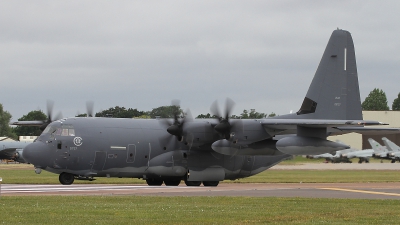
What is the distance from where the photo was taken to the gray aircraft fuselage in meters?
31.4

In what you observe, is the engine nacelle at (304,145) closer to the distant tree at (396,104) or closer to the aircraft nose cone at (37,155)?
the aircraft nose cone at (37,155)

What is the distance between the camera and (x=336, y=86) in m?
36.3

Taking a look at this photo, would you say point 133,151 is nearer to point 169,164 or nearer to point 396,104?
point 169,164

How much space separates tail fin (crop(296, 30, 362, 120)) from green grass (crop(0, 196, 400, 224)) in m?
13.5

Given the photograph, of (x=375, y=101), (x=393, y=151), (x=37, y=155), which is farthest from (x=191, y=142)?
(x=375, y=101)

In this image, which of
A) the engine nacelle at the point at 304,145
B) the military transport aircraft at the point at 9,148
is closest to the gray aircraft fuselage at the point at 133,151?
the engine nacelle at the point at 304,145

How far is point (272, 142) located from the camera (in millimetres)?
33844

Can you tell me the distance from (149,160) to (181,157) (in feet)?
5.88

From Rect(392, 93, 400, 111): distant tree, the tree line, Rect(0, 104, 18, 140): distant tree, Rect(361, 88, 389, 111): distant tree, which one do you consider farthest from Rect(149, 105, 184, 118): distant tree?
Rect(392, 93, 400, 111): distant tree

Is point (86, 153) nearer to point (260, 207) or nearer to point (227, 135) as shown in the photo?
point (227, 135)

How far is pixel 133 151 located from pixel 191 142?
10.1ft

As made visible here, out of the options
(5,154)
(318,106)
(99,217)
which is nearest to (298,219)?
(99,217)

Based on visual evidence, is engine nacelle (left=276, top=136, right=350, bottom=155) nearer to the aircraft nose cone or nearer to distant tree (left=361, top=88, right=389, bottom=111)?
the aircraft nose cone

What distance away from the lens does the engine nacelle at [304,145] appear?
3178cm
